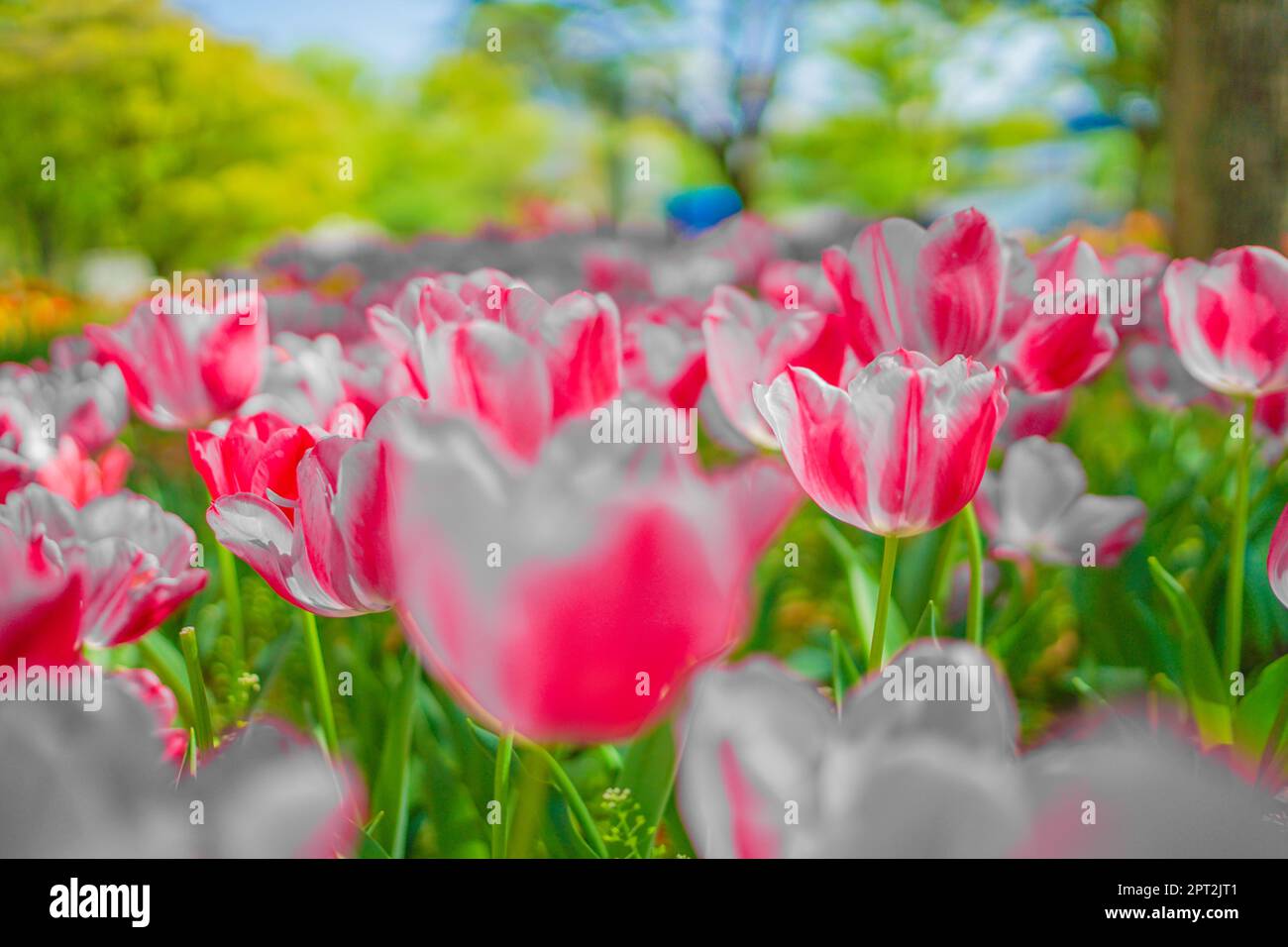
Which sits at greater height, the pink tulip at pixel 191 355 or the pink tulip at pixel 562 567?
the pink tulip at pixel 191 355

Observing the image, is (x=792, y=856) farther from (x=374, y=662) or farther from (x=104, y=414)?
(x=374, y=662)

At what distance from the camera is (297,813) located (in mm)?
383

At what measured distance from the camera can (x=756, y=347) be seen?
0.63 metres

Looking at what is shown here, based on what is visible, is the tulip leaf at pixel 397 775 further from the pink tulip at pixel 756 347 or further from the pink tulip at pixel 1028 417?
the pink tulip at pixel 1028 417

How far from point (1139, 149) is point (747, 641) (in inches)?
591

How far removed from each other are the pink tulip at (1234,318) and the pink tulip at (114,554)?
1.99 ft

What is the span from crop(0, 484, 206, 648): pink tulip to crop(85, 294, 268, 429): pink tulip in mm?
154

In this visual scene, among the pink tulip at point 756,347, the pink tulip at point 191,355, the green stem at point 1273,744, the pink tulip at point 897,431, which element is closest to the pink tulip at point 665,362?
the pink tulip at point 756,347

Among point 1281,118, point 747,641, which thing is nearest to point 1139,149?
point 1281,118

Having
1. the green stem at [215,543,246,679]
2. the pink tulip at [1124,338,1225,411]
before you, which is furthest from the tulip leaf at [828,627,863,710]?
the pink tulip at [1124,338,1225,411]

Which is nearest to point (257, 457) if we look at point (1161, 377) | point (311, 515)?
point (311, 515)

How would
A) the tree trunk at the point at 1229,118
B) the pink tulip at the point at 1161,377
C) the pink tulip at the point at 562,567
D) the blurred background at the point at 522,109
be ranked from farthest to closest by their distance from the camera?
the blurred background at the point at 522,109, the tree trunk at the point at 1229,118, the pink tulip at the point at 1161,377, the pink tulip at the point at 562,567

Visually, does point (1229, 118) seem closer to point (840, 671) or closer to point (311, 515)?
point (840, 671)

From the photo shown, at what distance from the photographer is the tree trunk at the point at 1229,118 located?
189 centimetres
